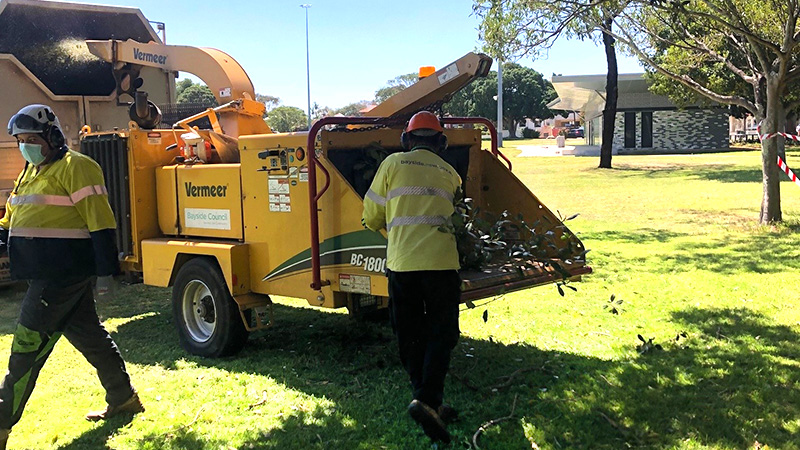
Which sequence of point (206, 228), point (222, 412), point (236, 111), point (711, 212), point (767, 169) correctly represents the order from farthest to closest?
1. point (711, 212)
2. point (767, 169)
3. point (236, 111)
4. point (206, 228)
5. point (222, 412)

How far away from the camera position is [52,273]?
4375mm

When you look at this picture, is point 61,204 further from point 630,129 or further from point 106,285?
point 630,129

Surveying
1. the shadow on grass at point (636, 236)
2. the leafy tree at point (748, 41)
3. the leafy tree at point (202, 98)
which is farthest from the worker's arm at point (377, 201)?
the shadow on grass at point (636, 236)

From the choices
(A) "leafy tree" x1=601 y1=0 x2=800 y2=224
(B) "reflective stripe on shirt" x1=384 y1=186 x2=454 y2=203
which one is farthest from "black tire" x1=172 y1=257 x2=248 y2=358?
(A) "leafy tree" x1=601 y1=0 x2=800 y2=224

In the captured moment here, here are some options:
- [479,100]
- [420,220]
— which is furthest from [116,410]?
[479,100]

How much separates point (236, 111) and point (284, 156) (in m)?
2.03

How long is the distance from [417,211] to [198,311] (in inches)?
111

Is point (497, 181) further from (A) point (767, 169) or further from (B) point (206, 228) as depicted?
(A) point (767, 169)

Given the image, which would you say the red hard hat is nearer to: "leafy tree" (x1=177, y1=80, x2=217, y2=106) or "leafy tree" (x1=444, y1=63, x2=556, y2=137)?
"leafy tree" (x1=177, y1=80, x2=217, y2=106)

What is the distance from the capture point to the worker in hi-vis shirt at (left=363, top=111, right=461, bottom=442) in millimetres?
4336

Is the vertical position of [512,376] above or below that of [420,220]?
below

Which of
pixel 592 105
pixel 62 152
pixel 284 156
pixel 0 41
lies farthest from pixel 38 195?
pixel 592 105

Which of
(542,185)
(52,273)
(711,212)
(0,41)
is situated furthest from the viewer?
(542,185)

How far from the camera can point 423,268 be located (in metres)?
4.30
